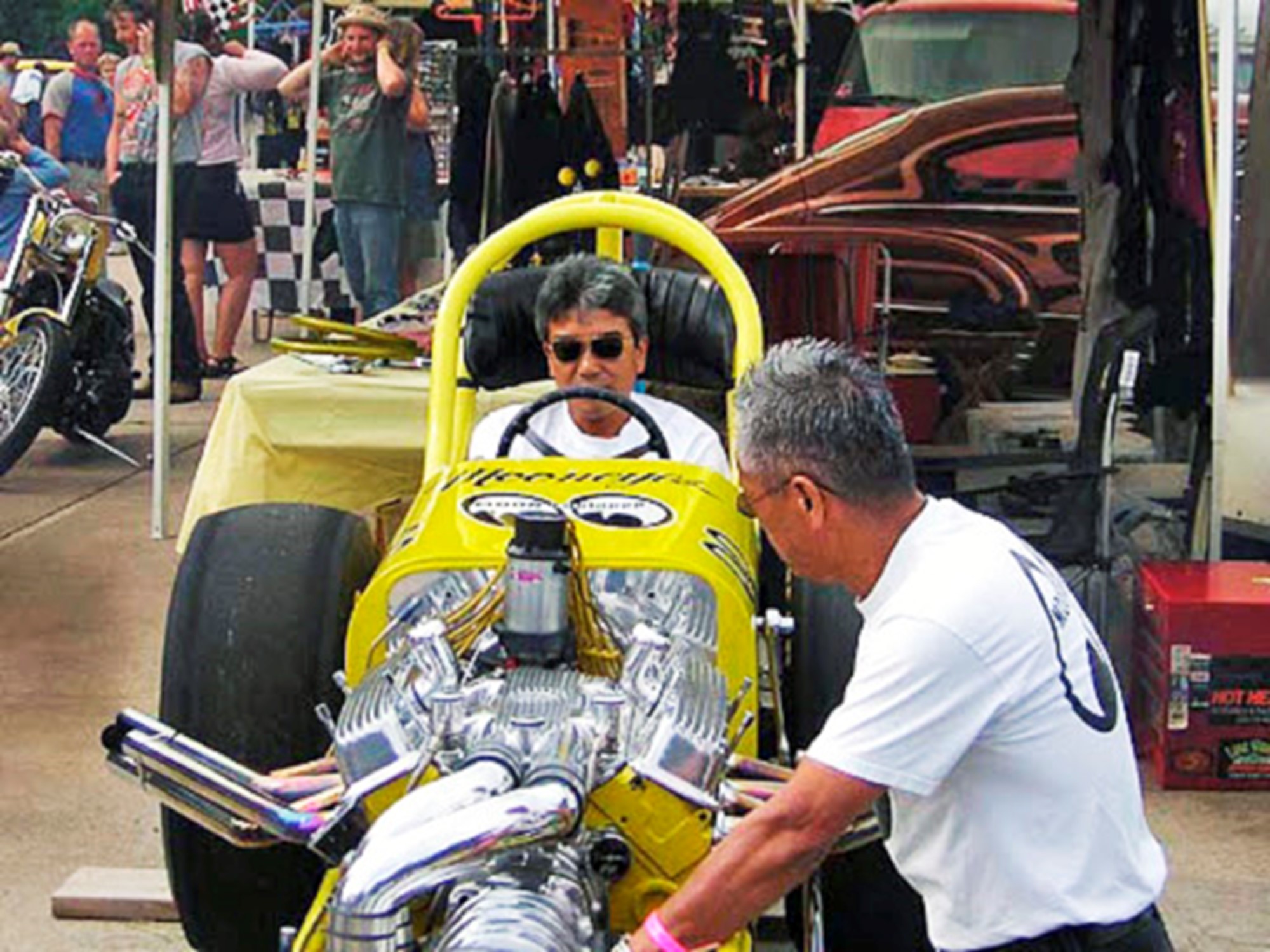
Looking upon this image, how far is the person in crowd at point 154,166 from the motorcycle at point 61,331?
2.71ft

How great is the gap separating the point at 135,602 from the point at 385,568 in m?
3.42

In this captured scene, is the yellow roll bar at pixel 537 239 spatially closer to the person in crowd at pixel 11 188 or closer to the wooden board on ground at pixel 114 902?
the wooden board on ground at pixel 114 902

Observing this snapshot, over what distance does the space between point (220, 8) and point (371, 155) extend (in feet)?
7.47

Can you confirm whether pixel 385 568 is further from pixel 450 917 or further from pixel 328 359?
pixel 328 359

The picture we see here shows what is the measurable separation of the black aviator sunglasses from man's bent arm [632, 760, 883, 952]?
2.06 meters

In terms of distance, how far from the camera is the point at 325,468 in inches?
245

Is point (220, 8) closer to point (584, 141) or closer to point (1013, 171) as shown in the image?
point (584, 141)

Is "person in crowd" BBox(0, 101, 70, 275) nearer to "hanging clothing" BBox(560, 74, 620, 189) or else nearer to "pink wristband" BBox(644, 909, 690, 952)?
"hanging clothing" BBox(560, 74, 620, 189)

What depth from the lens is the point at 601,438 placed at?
4430 millimetres

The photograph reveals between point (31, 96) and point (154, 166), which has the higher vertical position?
point (31, 96)

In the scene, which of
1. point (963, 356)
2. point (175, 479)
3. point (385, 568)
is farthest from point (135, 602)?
point (385, 568)

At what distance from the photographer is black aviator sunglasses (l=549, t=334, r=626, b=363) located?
14.6 feet

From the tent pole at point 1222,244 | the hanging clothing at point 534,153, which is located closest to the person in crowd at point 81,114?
the hanging clothing at point 534,153

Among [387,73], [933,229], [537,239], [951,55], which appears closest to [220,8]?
[387,73]
